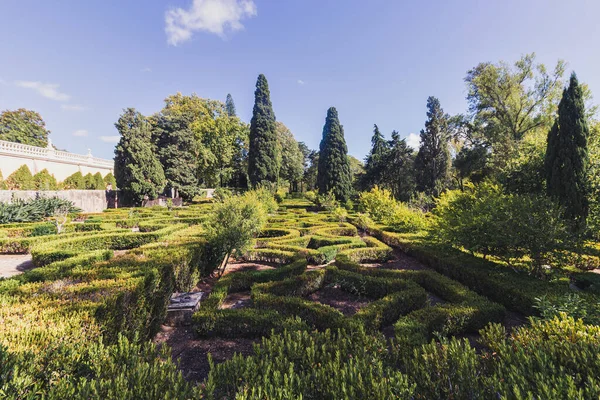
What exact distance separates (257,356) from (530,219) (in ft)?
22.6

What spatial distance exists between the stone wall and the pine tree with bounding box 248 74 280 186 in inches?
599

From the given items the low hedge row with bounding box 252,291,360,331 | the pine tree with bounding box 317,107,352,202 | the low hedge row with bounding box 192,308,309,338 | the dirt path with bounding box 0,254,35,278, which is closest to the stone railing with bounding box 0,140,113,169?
the dirt path with bounding box 0,254,35,278

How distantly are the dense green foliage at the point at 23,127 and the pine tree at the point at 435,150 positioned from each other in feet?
183

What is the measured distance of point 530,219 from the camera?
580cm

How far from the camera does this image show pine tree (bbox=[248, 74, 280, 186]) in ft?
99.7

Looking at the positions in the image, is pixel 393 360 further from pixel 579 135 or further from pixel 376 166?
pixel 376 166

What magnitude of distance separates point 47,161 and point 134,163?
1194 centimetres

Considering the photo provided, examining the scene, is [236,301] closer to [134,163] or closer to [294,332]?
[294,332]

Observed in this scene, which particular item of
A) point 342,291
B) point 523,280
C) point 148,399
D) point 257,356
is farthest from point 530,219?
point 148,399

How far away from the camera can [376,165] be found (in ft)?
103

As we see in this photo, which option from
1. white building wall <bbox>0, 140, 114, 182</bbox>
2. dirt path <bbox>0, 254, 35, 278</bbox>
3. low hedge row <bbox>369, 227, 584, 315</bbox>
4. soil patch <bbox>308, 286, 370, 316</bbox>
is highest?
white building wall <bbox>0, 140, 114, 182</bbox>

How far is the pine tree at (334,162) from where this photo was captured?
2722 cm

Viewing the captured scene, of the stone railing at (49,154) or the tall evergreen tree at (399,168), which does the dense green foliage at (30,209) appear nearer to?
the stone railing at (49,154)

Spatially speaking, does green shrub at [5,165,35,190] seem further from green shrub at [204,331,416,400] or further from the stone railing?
green shrub at [204,331,416,400]
